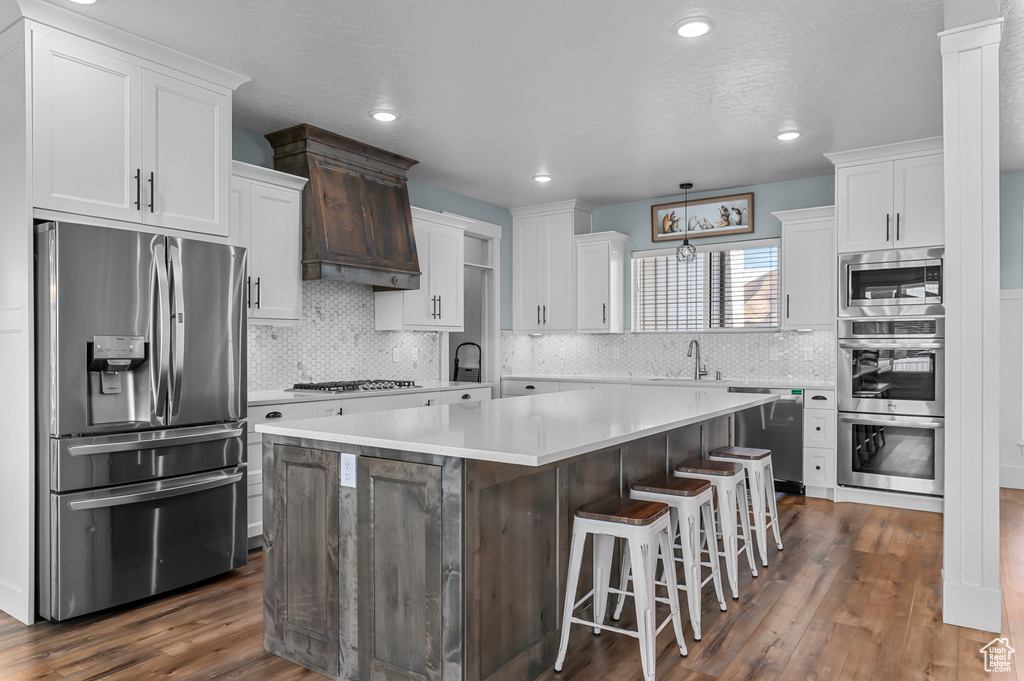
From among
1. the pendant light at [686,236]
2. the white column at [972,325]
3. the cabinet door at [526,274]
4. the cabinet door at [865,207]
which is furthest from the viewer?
the cabinet door at [526,274]

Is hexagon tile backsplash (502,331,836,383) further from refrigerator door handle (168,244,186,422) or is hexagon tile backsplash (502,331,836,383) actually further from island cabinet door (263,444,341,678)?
island cabinet door (263,444,341,678)

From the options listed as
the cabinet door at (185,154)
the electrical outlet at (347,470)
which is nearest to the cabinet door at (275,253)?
the cabinet door at (185,154)

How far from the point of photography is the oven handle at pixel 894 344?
15.7ft

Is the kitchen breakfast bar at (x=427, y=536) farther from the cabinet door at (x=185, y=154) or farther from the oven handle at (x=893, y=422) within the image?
the oven handle at (x=893, y=422)

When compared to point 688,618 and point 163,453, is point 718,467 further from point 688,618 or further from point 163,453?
point 163,453

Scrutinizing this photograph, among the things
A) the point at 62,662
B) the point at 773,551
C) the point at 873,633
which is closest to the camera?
the point at 62,662

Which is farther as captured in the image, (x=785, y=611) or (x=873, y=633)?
(x=785, y=611)

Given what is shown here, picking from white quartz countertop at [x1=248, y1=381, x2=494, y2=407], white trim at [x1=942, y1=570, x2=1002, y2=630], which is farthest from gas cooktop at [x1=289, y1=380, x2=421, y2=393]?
white trim at [x1=942, y1=570, x2=1002, y2=630]

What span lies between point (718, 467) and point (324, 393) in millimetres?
2450

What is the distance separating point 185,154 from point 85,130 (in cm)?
47

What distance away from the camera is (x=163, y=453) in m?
3.18

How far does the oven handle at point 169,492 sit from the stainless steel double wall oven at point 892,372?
171 inches

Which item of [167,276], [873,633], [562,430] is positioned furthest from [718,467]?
[167,276]

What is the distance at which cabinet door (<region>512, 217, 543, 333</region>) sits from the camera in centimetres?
695
